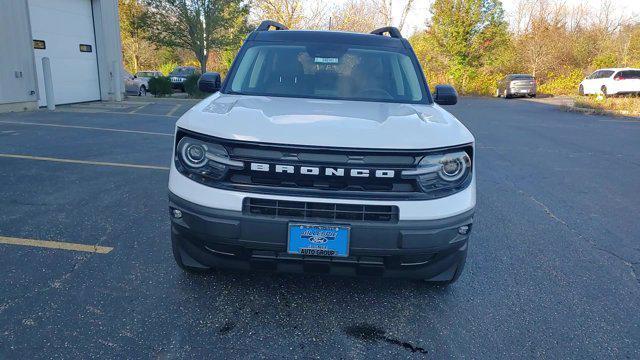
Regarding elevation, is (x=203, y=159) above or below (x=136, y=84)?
below

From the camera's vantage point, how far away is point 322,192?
2.34 m

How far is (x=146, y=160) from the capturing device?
655cm

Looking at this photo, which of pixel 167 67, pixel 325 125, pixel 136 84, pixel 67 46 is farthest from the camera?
pixel 167 67

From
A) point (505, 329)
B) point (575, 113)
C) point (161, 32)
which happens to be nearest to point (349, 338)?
point (505, 329)

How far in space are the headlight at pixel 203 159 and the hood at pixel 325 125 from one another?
0.27 feet

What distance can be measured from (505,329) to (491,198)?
2.99m

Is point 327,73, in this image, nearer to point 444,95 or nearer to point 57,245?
point 444,95

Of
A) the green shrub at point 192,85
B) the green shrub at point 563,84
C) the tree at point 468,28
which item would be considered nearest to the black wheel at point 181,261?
the green shrub at point 192,85

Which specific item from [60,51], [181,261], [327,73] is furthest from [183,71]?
[181,261]

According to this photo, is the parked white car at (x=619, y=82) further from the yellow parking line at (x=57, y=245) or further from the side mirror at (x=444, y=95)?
the yellow parking line at (x=57, y=245)

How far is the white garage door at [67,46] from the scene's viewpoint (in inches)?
500

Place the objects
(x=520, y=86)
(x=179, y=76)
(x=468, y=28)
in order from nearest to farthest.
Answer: (x=179, y=76) < (x=520, y=86) < (x=468, y=28)

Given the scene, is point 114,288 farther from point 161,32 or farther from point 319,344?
point 161,32

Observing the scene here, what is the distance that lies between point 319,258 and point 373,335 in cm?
59
